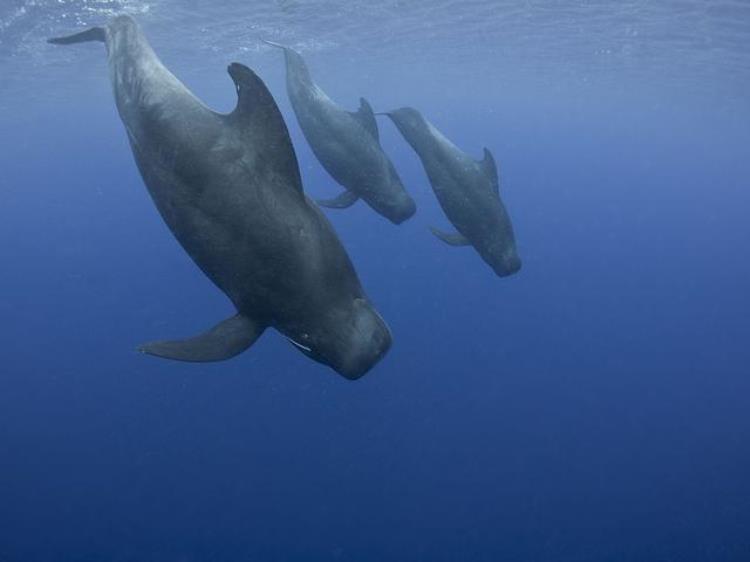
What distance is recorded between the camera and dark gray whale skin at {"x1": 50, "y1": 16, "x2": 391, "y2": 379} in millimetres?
4832

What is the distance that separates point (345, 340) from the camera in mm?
4895

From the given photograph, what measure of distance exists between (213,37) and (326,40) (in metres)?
6.89

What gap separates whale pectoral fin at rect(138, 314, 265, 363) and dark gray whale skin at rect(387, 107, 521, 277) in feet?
15.6

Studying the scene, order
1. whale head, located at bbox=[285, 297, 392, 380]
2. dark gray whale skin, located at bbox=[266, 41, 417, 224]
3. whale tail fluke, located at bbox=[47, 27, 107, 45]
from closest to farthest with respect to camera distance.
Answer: whale head, located at bbox=[285, 297, 392, 380] < whale tail fluke, located at bbox=[47, 27, 107, 45] < dark gray whale skin, located at bbox=[266, 41, 417, 224]

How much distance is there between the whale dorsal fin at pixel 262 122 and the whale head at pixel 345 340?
3.89 ft

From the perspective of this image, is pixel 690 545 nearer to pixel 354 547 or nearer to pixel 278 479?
pixel 354 547

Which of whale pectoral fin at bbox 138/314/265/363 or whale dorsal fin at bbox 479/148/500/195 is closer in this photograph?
whale pectoral fin at bbox 138/314/265/363

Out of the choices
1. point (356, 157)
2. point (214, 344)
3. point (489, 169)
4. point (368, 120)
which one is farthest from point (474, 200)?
point (214, 344)

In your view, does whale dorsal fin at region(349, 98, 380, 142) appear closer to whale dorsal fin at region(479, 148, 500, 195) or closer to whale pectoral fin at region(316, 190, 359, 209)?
whale pectoral fin at region(316, 190, 359, 209)

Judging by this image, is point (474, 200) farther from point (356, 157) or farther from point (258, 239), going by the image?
point (258, 239)

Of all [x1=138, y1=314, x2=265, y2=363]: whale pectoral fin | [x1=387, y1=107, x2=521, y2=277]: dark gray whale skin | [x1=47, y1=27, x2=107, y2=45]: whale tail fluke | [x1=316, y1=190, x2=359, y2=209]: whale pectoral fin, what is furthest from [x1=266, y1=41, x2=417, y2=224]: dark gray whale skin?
[x1=138, y1=314, x2=265, y2=363]: whale pectoral fin

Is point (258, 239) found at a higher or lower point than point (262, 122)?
lower

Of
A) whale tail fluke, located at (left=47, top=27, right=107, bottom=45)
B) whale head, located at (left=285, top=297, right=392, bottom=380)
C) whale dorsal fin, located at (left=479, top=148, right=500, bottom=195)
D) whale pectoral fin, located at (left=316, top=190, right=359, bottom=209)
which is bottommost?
whale head, located at (left=285, top=297, right=392, bottom=380)

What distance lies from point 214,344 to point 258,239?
38.5 inches
